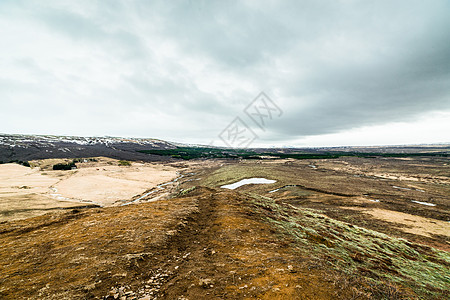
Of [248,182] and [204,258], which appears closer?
[204,258]

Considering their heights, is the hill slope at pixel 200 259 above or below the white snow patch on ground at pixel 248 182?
above

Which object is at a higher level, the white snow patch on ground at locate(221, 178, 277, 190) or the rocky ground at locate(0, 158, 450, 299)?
the rocky ground at locate(0, 158, 450, 299)

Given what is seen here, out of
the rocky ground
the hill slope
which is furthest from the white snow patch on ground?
the hill slope

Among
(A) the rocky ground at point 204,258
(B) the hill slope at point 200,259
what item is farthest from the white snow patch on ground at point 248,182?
(B) the hill slope at point 200,259

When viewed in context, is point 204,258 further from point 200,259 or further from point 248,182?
point 248,182

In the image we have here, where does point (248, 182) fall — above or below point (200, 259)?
below

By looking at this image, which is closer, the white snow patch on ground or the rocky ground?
the rocky ground

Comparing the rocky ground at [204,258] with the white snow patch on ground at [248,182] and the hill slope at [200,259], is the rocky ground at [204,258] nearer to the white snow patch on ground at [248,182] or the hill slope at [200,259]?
the hill slope at [200,259]

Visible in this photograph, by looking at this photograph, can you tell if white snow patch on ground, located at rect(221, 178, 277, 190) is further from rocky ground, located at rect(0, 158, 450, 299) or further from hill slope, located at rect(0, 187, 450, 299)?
hill slope, located at rect(0, 187, 450, 299)

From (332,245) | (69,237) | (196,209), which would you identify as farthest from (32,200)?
(332,245)

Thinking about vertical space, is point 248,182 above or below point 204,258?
below

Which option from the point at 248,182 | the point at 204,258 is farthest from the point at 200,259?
the point at 248,182

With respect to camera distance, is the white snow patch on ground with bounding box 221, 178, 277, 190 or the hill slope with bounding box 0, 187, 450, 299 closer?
the hill slope with bounding box 0, 187, 450, 299

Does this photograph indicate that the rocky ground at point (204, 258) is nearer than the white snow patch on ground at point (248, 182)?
Yes
